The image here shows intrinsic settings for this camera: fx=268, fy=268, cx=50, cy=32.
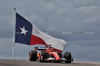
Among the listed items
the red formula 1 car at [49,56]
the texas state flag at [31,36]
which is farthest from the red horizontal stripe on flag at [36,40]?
the red formula 1 car at [49,56]

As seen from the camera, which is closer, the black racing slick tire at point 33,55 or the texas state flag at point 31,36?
the black racing slick tire at point 33,55

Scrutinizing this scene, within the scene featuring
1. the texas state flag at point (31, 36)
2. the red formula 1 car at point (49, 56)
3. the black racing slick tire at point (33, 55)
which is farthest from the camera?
the texas state flag at point (31, 36)

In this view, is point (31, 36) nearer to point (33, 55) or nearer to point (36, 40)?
point (36, 40)

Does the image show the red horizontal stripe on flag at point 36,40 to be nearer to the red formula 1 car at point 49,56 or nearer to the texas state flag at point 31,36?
the texas state flag at point 31,36

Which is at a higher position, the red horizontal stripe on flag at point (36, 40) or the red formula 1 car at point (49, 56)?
the red horizontal stripe on flag at point (36, 40)

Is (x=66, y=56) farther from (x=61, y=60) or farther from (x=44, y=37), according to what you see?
(x=44, y=37)

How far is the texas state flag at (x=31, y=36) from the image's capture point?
108ft

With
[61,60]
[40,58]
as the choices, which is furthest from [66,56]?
[40,58]

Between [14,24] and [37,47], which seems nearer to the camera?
[37,47]

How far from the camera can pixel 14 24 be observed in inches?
1384

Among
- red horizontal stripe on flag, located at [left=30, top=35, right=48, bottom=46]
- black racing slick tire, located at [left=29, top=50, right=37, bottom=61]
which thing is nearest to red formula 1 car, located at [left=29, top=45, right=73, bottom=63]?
black racing slick tire, located at [left=29, top=50, right=37, bottom=61]

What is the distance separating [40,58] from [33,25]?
822 centimetres

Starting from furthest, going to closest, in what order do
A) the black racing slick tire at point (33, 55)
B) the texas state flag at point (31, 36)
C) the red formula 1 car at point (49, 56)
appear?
the texas state flag at point (31, 36)
the black racing slick tire at point (33, 55)
the red formula 1 car at point (49, 56)

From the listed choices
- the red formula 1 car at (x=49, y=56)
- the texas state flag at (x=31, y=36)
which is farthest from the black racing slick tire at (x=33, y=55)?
the texas state flag at (x=31, y=36)
